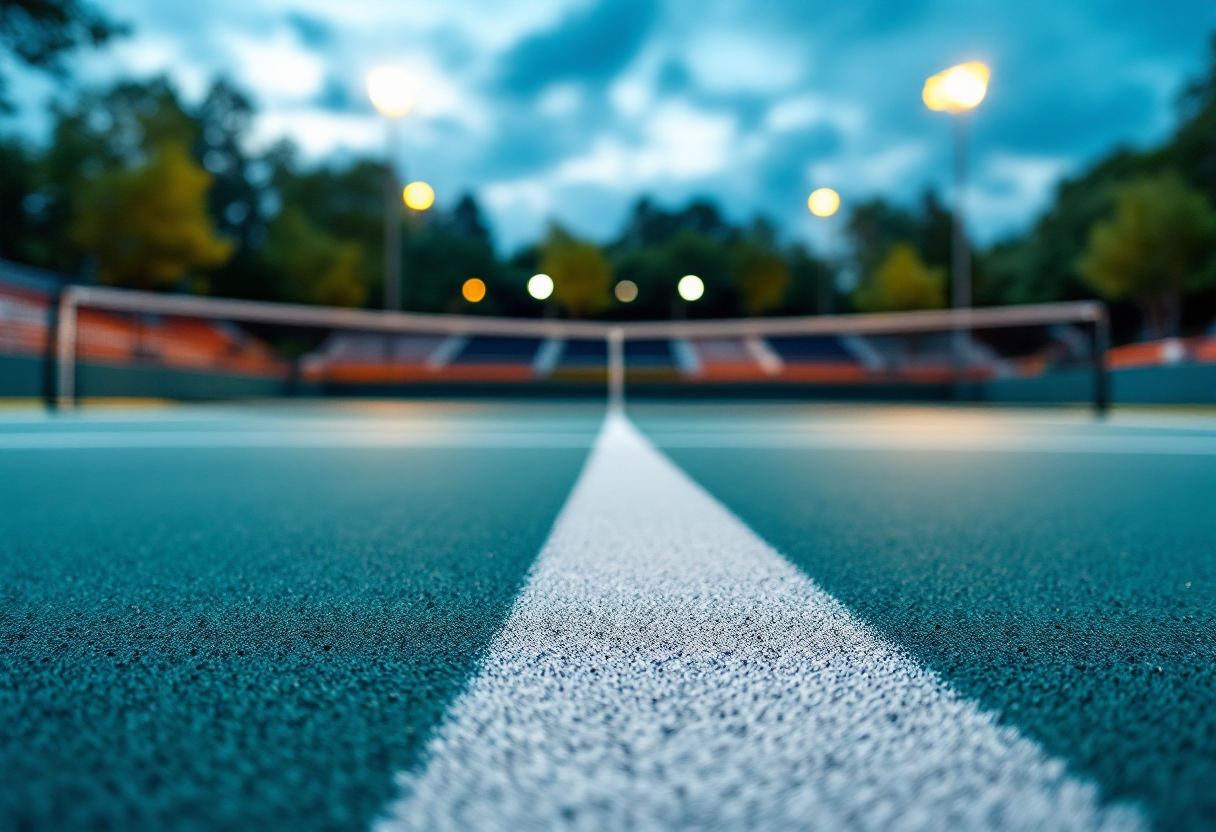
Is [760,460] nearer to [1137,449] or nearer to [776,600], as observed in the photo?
[1137,449]

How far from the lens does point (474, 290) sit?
3036 cm

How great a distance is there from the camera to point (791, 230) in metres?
41.8

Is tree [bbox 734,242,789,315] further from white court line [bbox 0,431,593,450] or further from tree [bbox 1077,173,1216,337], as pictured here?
white court line [bbox 0,431,593,450]

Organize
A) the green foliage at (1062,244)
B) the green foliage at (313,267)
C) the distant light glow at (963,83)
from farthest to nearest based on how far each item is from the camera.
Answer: the green foliage at (1062,244) → the green foliage at (313,267) → the distant light glow at (963,83)

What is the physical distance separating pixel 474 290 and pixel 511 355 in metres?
3.49

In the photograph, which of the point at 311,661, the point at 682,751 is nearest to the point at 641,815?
the point at 682,751

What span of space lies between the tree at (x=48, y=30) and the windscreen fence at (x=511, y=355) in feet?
16.5

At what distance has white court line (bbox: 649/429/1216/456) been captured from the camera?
12.8 feet

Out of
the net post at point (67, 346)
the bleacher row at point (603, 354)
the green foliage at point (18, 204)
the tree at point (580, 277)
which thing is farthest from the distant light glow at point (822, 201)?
the green foliage at point (18, 204)

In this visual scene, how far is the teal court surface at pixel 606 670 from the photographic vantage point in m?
0.45

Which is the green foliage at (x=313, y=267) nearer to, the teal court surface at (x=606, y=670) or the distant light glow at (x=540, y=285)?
the distant light glow at (x=540, y=285)

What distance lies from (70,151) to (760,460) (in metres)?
30.5

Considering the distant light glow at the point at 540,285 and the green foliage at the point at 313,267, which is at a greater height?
the green foliage at the point at 313,267

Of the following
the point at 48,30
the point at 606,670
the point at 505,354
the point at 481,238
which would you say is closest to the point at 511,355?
the point at 505,354
